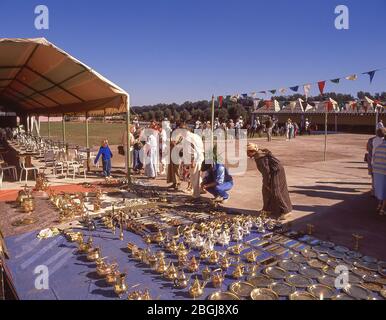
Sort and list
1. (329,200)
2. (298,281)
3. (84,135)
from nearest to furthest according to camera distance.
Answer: (298,281), (329,200), (84,135)

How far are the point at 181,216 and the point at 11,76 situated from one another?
1097 centimetres

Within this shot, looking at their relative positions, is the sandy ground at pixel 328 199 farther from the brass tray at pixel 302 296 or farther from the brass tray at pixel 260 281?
the brass tray at pixel 260 281

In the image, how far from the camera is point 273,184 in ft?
22.5

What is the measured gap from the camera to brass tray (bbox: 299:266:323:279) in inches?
177

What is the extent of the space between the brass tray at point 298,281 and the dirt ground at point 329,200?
1589 millimetres

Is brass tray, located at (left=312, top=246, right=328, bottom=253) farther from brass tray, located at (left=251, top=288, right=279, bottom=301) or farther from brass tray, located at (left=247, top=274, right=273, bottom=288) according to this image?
brass tray, located at (left=251, top=288, right=279, bottom=301)

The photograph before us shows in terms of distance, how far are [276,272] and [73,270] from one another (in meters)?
2.93

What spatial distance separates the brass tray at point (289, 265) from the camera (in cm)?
471

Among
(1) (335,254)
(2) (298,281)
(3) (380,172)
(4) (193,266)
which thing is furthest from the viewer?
(3) (380,172)

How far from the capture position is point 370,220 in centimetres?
684

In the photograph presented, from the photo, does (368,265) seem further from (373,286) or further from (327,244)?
(327,244)

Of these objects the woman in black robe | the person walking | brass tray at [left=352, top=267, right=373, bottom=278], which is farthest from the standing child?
brass tray at [left=352, top=267, right=373, bottom=278]

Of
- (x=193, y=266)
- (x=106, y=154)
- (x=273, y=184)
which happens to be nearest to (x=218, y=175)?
(x=273, y=184)

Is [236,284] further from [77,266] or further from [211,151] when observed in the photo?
[211,151]
